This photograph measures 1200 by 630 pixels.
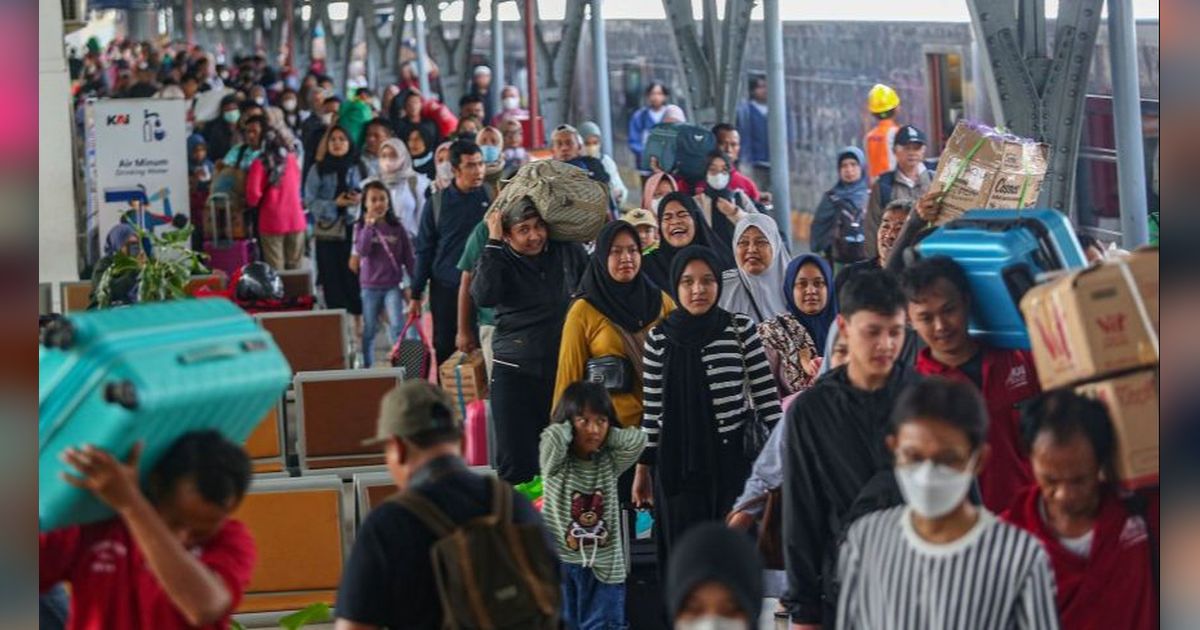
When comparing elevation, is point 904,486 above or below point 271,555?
above

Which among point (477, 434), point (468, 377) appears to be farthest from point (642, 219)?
point (477, 434)

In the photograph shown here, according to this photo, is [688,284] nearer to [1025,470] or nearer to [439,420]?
[1025,470]

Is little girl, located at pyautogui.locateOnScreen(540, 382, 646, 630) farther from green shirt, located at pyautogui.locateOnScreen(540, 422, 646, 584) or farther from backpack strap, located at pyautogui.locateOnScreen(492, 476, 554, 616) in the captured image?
backpack strap, located at pyautogui.locateOnScreen(492, 476, 554, 616)

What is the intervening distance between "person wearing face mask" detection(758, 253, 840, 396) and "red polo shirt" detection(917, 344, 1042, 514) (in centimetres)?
246

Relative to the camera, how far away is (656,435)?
800 cm

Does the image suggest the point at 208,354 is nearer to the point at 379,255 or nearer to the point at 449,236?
the point at 449,236

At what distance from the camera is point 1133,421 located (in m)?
5.31

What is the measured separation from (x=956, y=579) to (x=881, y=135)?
496 inches

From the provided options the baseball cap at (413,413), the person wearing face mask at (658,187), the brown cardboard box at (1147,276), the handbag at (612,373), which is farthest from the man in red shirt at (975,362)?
the person wearing face mask at (658,187)

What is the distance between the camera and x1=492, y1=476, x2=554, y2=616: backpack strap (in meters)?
4.98

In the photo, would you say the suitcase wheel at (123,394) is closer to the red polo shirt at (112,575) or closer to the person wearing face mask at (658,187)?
the red polo shirt at (112,575)

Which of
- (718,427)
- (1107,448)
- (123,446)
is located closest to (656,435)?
(718,427)

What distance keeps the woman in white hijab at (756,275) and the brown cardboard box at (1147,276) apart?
3914mm

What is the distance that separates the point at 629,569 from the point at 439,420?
3.34m
